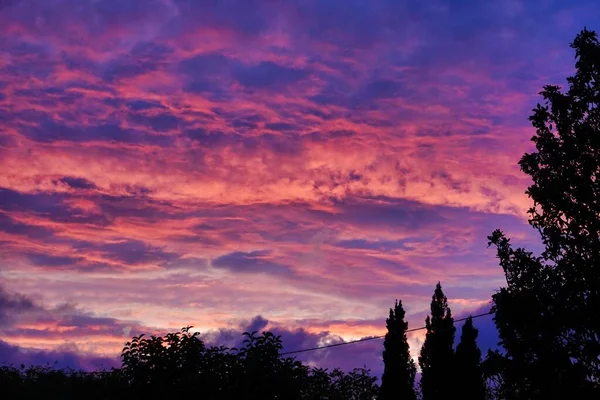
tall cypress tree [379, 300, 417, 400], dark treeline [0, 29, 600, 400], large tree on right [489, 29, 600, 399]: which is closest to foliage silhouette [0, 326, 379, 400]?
dark treeline [0, 29, 600, 400]

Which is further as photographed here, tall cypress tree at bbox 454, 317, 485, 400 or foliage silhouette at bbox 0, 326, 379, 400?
tall cypress tree at bbox 454, 317, 485, 400

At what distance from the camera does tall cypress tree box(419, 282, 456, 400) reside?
4756 centimetres

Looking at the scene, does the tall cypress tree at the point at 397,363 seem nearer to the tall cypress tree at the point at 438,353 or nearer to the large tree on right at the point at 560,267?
the tall cypress tree at the point at 438,353

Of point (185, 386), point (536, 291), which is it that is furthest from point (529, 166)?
point (185, 386)

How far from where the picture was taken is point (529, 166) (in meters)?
23.9

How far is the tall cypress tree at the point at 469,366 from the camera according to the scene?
4638 centimetres

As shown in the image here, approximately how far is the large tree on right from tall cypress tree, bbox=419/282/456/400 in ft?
79.6

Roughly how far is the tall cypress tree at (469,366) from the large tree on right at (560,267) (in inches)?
921

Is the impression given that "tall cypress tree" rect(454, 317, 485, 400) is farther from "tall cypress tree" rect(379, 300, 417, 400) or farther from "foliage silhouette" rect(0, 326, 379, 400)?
"foliage silhouette" rect(0, 326, 379, 400)

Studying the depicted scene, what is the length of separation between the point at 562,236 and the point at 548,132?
12.9ft

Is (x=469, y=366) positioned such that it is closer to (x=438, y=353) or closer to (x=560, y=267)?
(x=438, y=353)

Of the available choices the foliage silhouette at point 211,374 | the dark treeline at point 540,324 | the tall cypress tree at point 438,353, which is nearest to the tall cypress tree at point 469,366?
the tall cypress tree at point 438,353

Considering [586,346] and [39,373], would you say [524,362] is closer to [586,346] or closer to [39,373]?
[586,346]

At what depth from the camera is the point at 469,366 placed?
156 feet
